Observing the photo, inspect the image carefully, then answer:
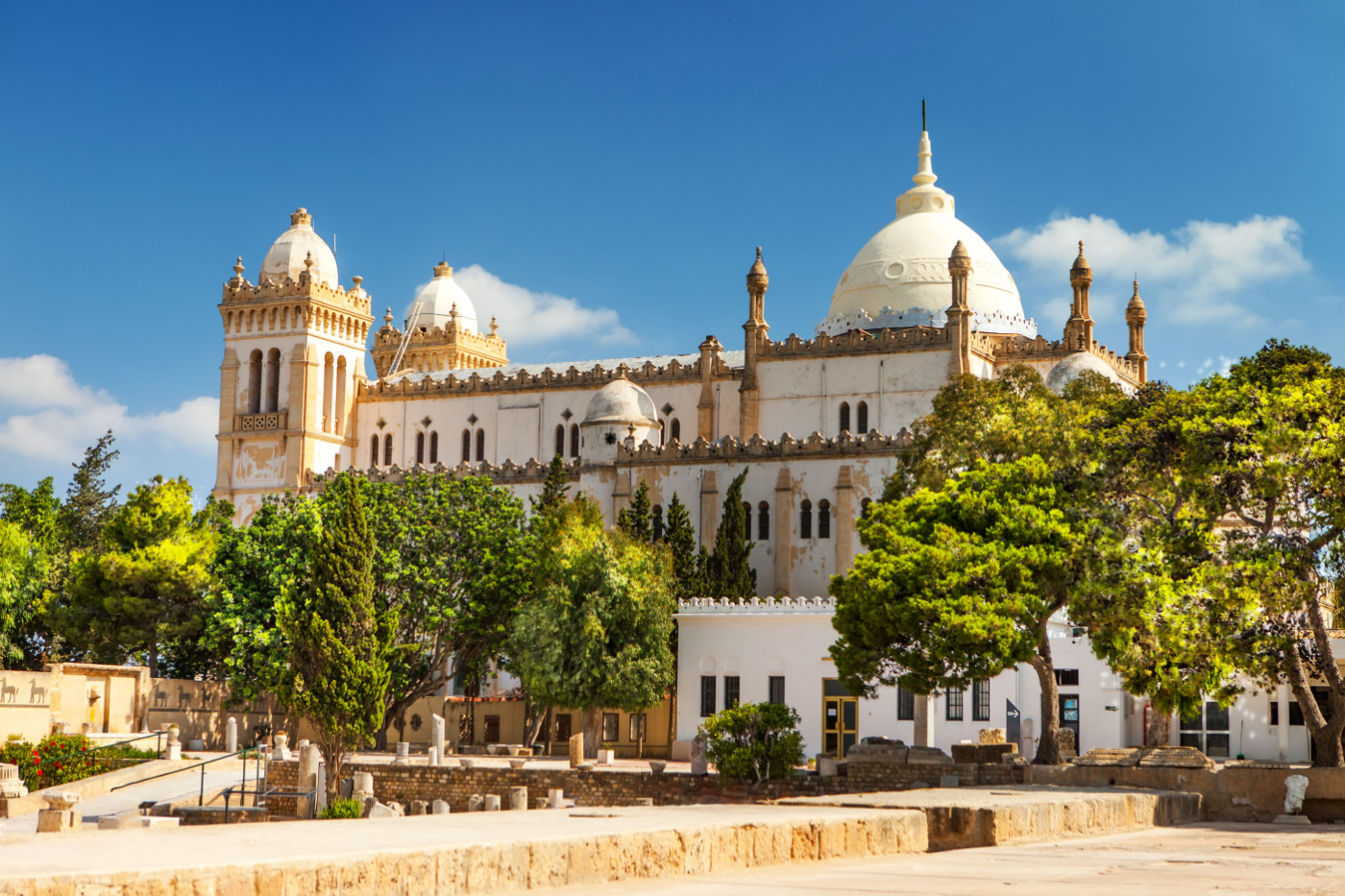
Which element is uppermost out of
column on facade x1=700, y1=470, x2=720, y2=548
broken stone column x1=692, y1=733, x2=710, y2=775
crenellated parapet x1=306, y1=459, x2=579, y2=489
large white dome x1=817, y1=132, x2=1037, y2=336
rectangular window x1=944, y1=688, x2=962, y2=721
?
large white dome x1=817, y1=132, x2=1037, y2=336

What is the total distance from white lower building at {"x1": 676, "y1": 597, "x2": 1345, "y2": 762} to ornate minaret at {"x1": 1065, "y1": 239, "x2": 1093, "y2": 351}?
18828 mm

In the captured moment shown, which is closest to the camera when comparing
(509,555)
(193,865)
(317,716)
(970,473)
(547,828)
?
(193,865)

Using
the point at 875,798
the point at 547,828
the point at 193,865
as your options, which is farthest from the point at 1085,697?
the point at 193,865

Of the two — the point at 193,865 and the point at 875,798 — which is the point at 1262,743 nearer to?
the point at 875,798

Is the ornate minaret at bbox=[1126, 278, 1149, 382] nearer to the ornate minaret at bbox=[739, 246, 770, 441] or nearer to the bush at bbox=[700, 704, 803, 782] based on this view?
the ornate minaret at bbox=[739, 246, 770, 441]

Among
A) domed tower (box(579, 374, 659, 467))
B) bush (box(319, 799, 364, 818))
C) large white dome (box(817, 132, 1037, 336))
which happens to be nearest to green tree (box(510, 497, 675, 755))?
bush (box(319, 799, 364, 818))

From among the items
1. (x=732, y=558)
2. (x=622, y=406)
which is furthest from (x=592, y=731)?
(x=622, y=406)

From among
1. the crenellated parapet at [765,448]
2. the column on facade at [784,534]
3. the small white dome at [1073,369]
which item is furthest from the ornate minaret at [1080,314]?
the column on facade at [784,534]

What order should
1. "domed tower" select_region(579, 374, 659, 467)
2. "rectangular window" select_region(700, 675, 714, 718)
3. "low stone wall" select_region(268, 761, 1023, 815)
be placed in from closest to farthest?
1. "low stone wall" select_region(268, 761, 1023, 815)
2. "rectangular window" select_region(700, 675, 714, 718)
3. "domed tower" select_region(579, 374, 659, 467)

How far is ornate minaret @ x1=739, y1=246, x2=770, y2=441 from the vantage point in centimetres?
6047

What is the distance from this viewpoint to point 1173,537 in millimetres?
26984

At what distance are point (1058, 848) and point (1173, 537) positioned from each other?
→ 14756 millimetres

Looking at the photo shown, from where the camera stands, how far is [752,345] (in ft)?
201

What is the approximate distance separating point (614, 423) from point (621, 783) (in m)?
24.5
